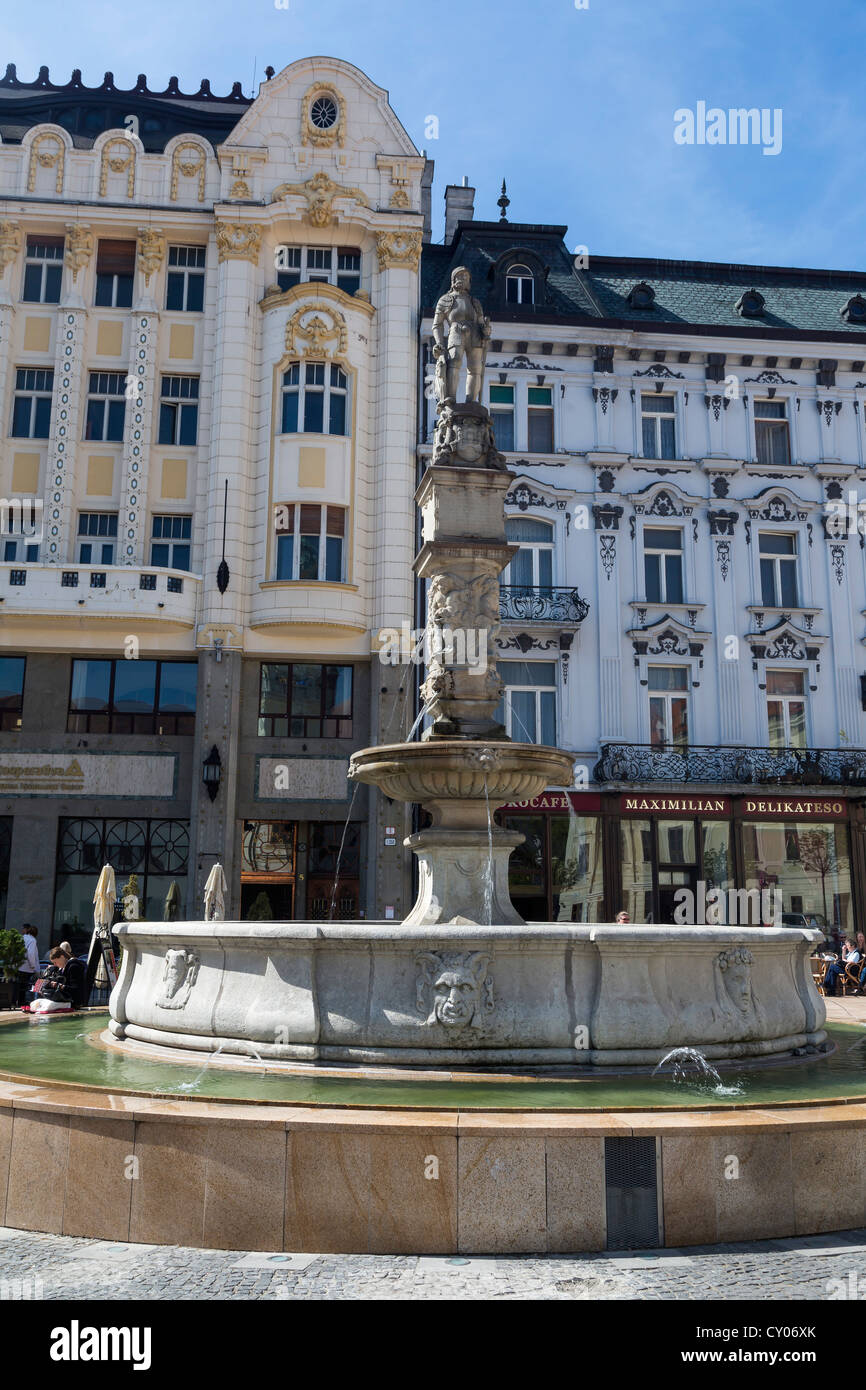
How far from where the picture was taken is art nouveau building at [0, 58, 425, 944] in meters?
27.5

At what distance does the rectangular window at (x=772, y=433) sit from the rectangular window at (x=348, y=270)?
11.7 metres

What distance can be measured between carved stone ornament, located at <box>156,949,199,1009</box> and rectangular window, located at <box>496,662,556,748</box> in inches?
788

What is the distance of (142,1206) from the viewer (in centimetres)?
598

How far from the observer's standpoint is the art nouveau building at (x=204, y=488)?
90.3ft

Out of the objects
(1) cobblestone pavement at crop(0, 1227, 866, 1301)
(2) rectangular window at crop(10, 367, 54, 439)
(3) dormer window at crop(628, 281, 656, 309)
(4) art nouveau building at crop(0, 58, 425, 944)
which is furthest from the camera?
(3) dormer window at crop(628, 281, 656, 309)

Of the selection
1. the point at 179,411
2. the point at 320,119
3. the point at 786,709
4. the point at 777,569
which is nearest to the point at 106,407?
the point at 179,411

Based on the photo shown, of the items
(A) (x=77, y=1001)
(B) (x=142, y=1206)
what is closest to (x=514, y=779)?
(B) (x=142, y=1206)

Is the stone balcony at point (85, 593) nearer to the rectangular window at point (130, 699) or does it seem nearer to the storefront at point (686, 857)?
the rectangular window at point (130, 699)

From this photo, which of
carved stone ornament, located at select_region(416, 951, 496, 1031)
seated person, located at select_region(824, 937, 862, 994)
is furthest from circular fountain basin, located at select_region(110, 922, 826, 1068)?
seated person, located at select_region(824, 937, 862, 994)

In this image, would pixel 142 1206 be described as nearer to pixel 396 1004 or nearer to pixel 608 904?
pixel 396 1004

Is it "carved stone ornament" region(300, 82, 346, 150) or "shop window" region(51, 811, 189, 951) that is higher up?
"carved stone ornament" region(300, 82, 346, 150)

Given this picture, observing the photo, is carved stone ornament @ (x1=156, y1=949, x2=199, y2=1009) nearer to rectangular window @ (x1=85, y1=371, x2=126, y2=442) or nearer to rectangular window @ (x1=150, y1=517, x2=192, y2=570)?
rectangular window @ (x1=150, y1=517, x2=192, y2=570)

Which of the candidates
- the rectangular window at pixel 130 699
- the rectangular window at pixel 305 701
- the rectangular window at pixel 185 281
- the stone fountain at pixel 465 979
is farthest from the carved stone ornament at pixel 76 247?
the stone fountain at pixel 465 979

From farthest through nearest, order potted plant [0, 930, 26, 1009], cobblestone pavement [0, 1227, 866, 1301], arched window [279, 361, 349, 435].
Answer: arched window [279, 361, 349, 435]
potted plant [0, 930, 26, 1009]
cobblestone pavement [0, 1227, 866, 1301]
